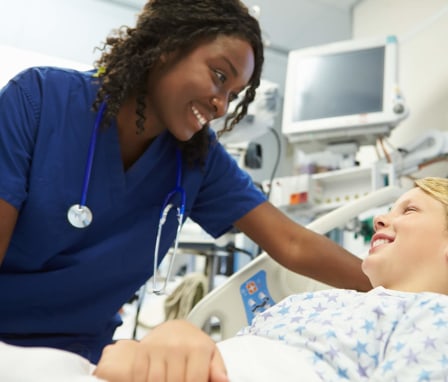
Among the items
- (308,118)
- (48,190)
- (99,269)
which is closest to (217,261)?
(308,118)

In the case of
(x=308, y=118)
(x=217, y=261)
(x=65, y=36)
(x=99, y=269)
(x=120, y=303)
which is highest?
(x=65, y=36)

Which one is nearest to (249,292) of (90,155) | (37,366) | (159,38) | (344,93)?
(90,155)

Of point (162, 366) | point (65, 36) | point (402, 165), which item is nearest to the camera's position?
point (162, 366)

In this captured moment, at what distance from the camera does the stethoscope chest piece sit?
96 cm

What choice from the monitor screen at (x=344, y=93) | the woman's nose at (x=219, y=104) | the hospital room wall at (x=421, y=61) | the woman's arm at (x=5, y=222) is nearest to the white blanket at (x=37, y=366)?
the woman's arm at (x=5, y=222)

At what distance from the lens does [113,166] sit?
1.03m

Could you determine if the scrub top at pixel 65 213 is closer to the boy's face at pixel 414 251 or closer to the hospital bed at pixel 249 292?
the hospital bed at pixel 249 292

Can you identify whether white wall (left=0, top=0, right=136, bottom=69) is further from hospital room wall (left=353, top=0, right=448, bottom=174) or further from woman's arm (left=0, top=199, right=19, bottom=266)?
woman's arm (left=0, top=199, right=19, bottom=266)

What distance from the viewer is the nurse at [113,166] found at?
3.13ft

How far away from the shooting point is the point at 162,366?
18.9 inches

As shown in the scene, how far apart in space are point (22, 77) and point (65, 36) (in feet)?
7.52

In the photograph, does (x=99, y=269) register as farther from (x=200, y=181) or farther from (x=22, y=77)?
(x=22, y=77)

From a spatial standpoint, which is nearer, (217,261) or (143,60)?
(143,60)

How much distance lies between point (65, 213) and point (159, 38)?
462mm
